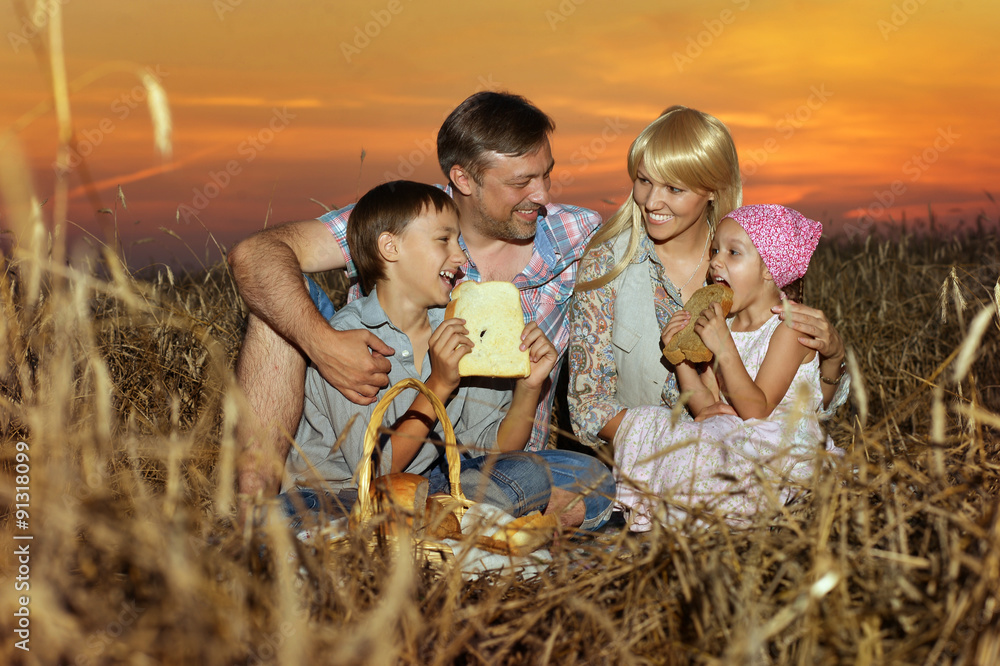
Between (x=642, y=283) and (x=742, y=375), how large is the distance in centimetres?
82

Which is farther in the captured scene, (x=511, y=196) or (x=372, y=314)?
(x=511, y=196)

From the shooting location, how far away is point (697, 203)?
11.6ft

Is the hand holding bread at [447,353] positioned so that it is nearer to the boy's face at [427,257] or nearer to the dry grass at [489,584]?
the boy's face at [427,257]

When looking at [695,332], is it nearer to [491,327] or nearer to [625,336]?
[625,336]

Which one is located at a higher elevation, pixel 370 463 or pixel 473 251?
pixel 473 251

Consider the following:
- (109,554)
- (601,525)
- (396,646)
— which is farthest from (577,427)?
(109,554)

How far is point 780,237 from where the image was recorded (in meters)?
3.19

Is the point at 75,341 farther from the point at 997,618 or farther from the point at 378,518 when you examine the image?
the point at 997,618

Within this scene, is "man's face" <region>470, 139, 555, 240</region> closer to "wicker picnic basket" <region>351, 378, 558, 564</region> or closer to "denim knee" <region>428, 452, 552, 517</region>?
"denim knee" <region>428, 452, 552, 517</region>

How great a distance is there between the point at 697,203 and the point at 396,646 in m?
2.53

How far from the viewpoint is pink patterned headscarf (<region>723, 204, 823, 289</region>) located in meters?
3.19

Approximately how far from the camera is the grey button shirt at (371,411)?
3.30 meters

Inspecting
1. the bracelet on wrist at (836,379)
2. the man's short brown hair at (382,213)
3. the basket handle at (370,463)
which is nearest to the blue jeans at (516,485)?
the basket handle at (370,463)

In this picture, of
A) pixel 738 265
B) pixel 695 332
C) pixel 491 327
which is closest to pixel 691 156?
pixel 738 265
